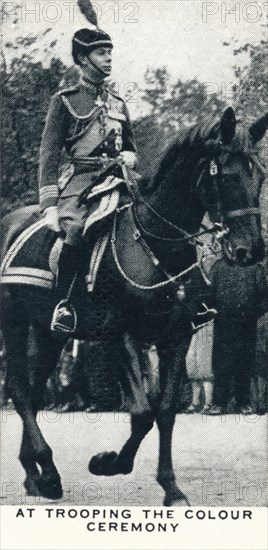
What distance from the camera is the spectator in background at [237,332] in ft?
28.5

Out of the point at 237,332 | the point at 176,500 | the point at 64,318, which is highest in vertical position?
the point at 64,318

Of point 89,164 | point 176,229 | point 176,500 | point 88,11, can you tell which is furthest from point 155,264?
point 88,11

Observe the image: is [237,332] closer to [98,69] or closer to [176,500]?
[176,500]

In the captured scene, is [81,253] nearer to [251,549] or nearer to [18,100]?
[18,100]

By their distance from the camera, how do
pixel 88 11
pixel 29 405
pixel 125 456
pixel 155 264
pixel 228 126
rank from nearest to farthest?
pixel 228 126 → pixel 155 264 → pixel 125 456 → pixel 29 405 → pixel 88 11

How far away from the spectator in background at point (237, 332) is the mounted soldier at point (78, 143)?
1217mm

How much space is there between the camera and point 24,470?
28.5 ft

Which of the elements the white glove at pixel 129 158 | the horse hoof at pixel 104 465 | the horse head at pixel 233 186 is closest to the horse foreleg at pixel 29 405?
the horse hoof at pixel 104 465

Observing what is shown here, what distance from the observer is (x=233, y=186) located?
7902mm

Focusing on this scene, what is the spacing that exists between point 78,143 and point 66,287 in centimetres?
118

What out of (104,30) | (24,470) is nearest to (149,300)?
(24,470)

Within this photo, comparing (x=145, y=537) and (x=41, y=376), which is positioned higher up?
(x=41, y=376)

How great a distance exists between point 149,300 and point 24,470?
178 centimetres

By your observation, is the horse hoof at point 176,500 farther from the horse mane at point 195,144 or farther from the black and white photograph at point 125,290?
the horse mane at point 195,144
